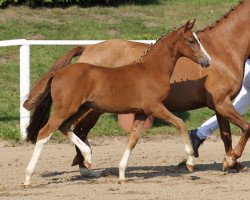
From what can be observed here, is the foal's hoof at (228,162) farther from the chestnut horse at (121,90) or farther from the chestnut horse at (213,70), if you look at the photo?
the chestnut horse at (121,90)

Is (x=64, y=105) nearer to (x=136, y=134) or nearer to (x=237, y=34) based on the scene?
(x=136, y=134)

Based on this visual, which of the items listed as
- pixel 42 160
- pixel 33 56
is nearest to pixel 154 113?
pixel 42 160

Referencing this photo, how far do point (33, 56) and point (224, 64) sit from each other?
7080 millimetres

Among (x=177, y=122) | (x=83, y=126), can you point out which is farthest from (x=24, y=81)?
(x=177, y=122)

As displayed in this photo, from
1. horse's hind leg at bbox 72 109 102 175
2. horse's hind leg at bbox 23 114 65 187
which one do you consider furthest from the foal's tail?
horse's hind leg at bbox 72 109 102 175

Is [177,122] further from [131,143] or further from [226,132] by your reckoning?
[226,132]

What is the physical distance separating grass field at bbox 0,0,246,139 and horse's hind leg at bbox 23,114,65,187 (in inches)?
162

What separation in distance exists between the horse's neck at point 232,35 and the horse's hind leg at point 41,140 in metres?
2.19

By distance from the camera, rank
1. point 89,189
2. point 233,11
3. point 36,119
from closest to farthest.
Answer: point 89,189, point 36,119, point 233,11

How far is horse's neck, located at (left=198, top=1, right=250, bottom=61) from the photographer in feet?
34.0

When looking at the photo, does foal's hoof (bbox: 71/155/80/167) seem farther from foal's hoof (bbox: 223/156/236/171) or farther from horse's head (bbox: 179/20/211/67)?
horse's head (bbox: 179/20/211/67)

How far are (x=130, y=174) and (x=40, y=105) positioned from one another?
145 centimetres

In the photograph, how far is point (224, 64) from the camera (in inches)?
403

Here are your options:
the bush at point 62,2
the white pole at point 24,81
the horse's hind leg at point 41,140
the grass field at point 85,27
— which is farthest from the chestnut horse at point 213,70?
the bush at point 62,2
